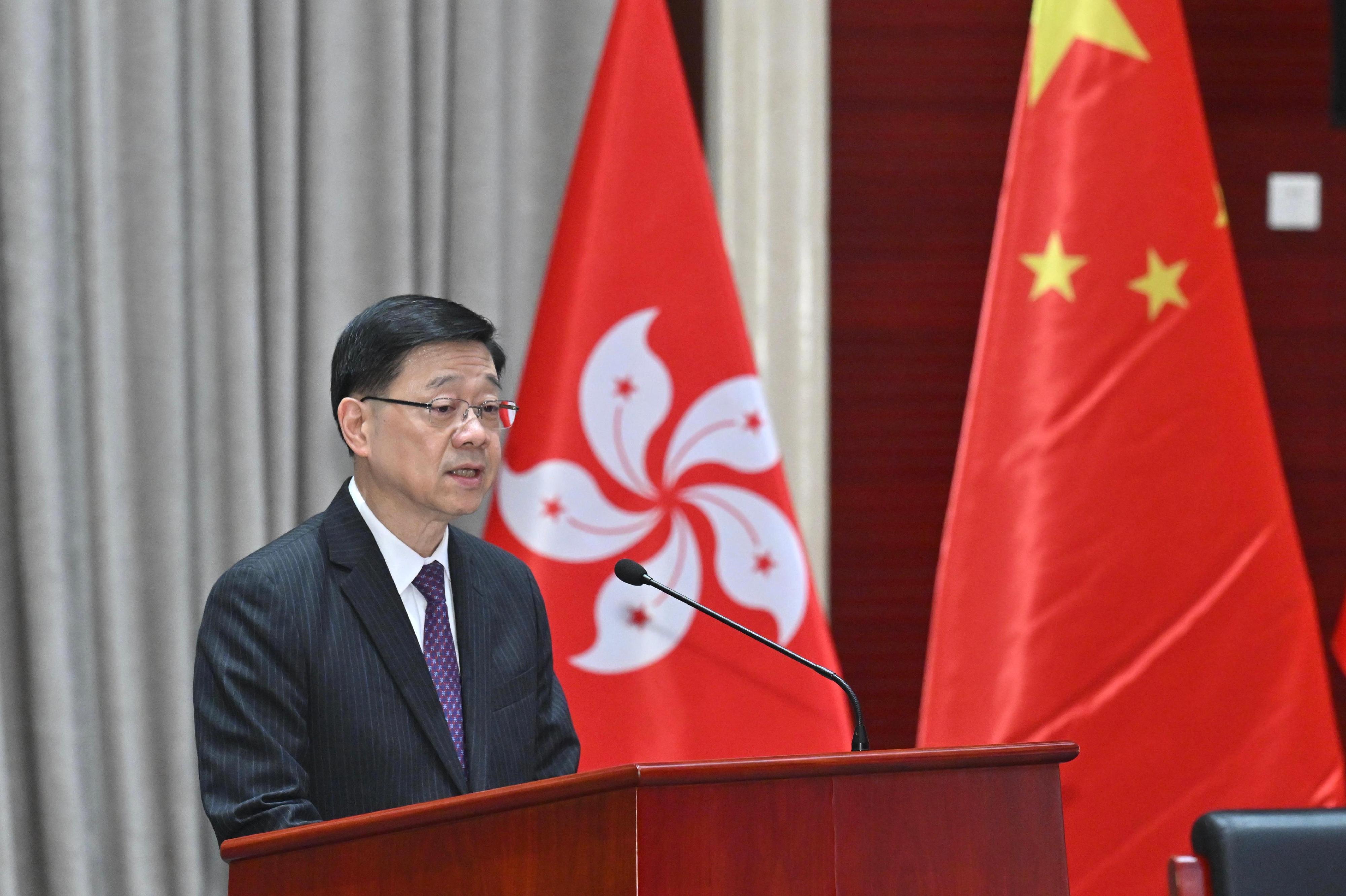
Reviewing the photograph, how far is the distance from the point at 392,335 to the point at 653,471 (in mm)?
1009

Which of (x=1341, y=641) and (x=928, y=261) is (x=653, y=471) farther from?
(x=1341, y=641)

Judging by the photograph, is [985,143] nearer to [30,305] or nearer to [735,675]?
[735,675]

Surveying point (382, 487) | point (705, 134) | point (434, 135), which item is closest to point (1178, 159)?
point (705, 134)

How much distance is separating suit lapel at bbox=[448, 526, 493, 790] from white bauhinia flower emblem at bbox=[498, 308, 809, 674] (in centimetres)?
78

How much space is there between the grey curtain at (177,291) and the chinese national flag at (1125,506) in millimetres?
1018

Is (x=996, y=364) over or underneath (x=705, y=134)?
underneath

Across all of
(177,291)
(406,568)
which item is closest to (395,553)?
(406,568)

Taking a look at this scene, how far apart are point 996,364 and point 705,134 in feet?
2.90

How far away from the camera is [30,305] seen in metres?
2.61

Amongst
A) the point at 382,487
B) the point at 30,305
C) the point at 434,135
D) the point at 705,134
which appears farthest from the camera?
the point at 705,134

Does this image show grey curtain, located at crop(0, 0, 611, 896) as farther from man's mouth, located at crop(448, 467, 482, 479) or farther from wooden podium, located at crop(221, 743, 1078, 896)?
wooden podium, located at crop(221, 743, 1078, 896)

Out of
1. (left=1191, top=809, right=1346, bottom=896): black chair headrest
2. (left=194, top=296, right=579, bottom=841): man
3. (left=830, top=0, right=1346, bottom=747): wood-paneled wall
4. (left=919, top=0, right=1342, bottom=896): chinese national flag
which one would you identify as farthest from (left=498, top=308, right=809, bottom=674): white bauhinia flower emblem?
(left=1191, top=809, right=1346, bottom=896): black chair headrest

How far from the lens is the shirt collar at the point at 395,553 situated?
170cm

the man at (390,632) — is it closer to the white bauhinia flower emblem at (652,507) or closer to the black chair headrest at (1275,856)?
the white bauhinia flower emblem at (652,507)
